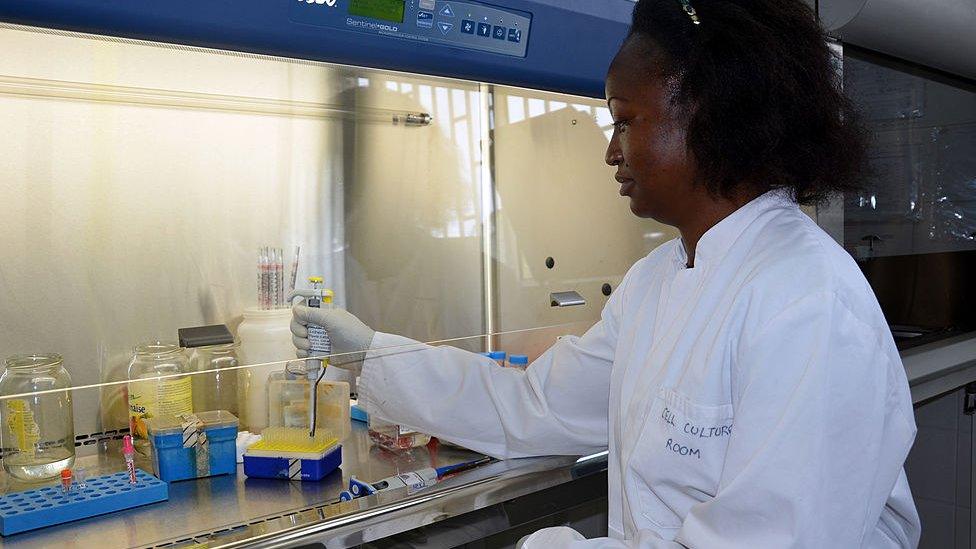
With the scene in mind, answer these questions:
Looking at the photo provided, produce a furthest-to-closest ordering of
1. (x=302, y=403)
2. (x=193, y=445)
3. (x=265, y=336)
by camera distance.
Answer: (x=265, y=336), (x=302, y=403), (x=193, y=445)

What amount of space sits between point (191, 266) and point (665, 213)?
1.03m

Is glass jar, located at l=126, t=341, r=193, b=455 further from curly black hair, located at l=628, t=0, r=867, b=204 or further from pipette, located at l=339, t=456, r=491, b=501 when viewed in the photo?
curly black hair, located at l=628, t=0, r=867, b=204

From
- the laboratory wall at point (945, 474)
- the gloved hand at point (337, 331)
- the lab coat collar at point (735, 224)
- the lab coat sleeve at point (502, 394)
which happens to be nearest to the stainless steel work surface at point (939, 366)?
the laboratory wall at point (945, 474)

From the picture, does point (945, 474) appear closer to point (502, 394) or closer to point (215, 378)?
point (502, 394)

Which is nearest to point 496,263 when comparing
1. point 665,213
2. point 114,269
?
point 114,269

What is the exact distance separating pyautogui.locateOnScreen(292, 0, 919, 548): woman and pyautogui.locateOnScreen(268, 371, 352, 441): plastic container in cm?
47

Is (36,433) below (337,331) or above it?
below

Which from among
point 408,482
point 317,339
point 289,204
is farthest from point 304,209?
point 408,482

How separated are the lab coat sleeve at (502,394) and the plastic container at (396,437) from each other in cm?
2

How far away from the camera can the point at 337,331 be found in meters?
1.43

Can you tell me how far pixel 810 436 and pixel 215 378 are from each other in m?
1.02

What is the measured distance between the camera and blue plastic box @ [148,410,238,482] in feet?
3.97

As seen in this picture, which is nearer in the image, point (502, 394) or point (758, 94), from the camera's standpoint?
point (758, 94)

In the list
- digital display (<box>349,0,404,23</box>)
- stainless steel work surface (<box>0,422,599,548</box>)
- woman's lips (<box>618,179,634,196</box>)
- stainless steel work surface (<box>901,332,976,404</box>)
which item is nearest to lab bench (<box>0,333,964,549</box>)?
stainless steel work surface (<box>0,422,599,548</box>)
